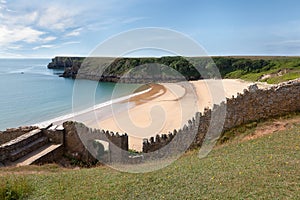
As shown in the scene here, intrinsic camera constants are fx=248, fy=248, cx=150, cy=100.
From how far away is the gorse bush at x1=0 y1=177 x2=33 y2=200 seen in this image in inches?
A: 259

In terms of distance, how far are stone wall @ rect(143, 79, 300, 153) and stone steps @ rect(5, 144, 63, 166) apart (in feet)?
20.7

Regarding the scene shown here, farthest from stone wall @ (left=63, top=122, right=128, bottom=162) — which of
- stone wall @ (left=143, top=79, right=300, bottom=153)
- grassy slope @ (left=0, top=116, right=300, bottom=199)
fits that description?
grassy slope @ (left=0, top=116, right=300, bottom=199)

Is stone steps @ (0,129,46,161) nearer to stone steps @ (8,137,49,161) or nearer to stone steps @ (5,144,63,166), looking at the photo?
stone steps @ (8,137,49,161)

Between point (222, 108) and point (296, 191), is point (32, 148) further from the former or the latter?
point (296, 191)

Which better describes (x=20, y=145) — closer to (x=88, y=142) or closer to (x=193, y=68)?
(x=88, y=142)

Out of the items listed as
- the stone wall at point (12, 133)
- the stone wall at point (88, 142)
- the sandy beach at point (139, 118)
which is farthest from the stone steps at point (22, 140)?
the sandy beach at point (139, 118)

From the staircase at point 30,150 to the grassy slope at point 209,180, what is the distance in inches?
153

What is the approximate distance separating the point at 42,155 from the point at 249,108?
33.3 ft

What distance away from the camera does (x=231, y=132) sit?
11188 mm

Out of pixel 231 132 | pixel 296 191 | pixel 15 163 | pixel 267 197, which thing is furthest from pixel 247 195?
pixel 15 163

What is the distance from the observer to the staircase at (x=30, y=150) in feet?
37.8

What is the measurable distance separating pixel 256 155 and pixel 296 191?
253cm

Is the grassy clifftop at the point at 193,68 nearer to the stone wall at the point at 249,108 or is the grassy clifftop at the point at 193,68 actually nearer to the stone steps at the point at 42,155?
the stone steps at the point at 42,155

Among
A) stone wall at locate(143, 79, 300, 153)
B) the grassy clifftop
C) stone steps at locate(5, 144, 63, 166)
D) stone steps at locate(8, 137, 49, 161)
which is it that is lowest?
stone steps at locate(5, 144, 63, 166)
